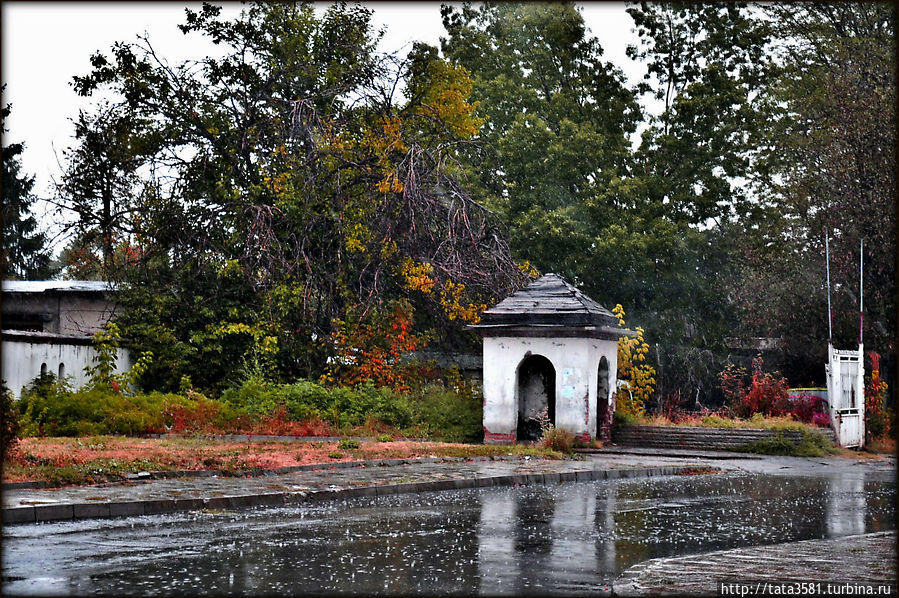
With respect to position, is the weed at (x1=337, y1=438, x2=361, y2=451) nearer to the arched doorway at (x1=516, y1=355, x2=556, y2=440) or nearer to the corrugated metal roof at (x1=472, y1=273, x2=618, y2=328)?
the corrugated metal roof at (x1=472, y1=273, x2=618, y2=328)

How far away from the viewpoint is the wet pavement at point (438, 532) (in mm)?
8656

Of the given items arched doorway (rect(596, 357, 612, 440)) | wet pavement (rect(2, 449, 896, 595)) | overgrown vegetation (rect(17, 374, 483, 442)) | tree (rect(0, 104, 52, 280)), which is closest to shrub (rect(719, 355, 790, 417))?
arched doorway (rect(596, 357, 612, 440))

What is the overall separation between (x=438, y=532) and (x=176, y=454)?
8.85 metres

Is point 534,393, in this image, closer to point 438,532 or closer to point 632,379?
point 632,379

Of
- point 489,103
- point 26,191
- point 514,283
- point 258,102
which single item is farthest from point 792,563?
point 26,191

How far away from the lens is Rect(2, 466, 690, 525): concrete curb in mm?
12461

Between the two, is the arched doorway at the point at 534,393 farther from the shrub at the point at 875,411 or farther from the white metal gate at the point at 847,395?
the shrub at the point at 875,411

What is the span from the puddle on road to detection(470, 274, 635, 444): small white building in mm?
10024

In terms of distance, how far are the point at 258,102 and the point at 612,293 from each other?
18239 mm

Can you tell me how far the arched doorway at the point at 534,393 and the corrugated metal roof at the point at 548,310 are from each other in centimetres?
232

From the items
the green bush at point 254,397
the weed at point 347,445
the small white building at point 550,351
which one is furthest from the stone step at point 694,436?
the green bush at point 254,397

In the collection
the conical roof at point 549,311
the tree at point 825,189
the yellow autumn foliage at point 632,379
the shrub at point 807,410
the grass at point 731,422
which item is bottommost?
the grass at point 731,422

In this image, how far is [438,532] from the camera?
12062 mm

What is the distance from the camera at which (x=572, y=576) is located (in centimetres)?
909
